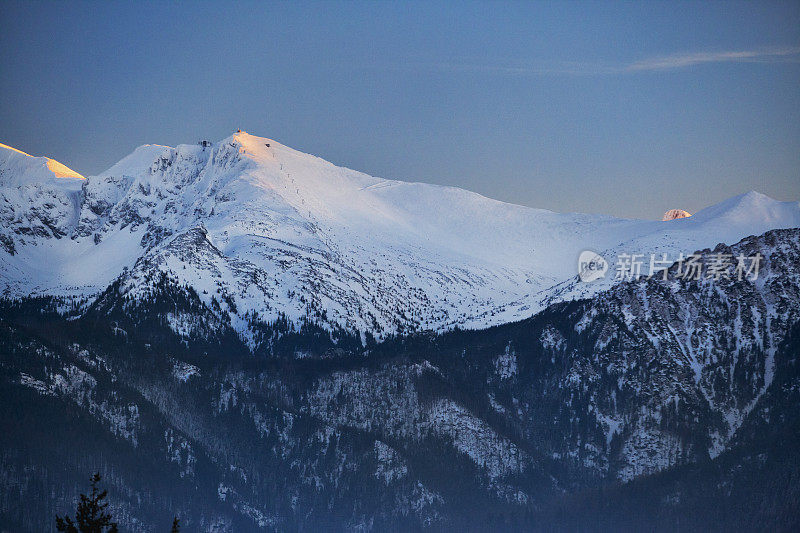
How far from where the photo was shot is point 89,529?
142 m

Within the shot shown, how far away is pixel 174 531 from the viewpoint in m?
136

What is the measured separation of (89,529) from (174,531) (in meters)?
11.3
